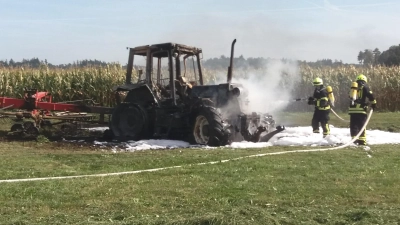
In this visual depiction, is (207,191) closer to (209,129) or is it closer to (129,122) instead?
(209,129)

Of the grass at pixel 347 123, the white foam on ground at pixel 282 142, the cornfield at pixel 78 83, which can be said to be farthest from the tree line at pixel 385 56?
the white foam on ground at pixel 282 142

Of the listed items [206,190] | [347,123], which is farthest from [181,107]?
[347,123]

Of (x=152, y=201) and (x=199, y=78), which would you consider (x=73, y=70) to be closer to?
(x=199, y=78)

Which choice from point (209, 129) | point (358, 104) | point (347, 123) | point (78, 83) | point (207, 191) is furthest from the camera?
point (78, 83)

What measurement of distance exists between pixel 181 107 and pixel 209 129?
1.28 meters

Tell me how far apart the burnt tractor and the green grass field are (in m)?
2.23

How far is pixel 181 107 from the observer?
13320 millimetres

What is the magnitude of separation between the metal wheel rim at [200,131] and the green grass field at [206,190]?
7.22ft

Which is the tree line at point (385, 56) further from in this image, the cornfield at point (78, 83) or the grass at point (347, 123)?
the grass at point (347, 123)

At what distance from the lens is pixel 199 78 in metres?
14.4

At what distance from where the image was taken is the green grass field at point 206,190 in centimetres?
552

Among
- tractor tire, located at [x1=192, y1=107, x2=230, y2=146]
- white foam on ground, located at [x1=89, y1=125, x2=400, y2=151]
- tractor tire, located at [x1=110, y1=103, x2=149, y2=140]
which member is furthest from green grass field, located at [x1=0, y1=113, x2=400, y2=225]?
tractor tire, located at [x1=110, y1=103, x2=149, y2=140]

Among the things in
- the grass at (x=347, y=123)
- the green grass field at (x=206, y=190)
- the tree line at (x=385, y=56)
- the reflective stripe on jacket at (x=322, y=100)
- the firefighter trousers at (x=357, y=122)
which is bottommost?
the green grass field at (x=206, y=190)

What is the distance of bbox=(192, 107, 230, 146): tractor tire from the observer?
40.1ft
